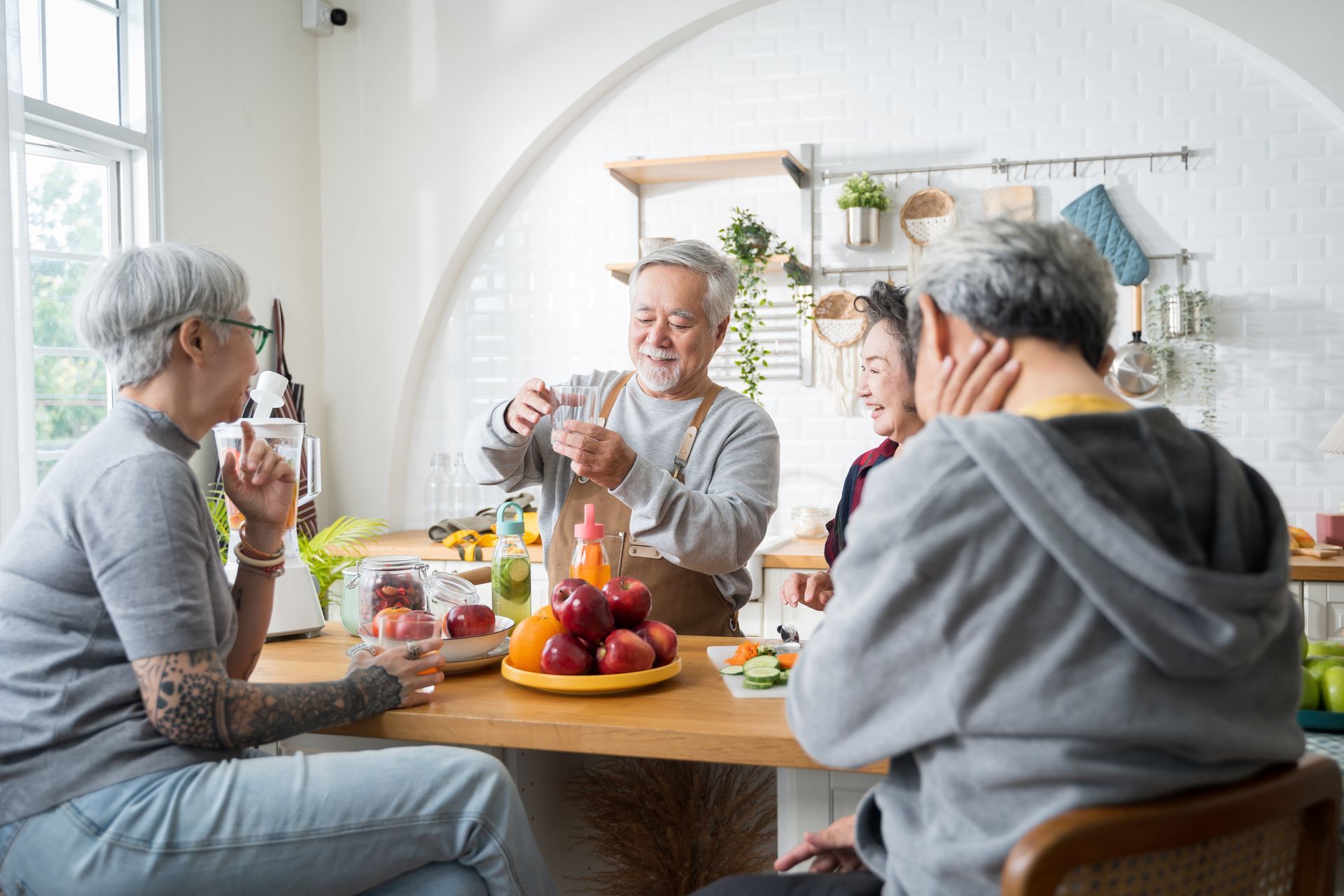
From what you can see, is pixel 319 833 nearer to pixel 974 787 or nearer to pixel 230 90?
pixel 974 787

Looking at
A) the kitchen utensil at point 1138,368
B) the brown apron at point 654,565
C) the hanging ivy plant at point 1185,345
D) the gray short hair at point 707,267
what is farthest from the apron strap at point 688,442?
the hanging ivy plant at point 1185,345

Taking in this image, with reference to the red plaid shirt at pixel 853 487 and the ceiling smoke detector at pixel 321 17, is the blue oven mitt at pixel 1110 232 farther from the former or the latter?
the ceiling smoke detector at pixel 321 17

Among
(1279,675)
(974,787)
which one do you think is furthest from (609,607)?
(1279,675)

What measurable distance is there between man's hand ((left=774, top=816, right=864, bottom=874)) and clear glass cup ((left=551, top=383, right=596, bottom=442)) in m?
1.16

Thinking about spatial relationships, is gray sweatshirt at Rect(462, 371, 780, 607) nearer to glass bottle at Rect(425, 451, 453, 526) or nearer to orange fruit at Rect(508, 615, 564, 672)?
orange fruit at Rect(508, 615, 564, 672)

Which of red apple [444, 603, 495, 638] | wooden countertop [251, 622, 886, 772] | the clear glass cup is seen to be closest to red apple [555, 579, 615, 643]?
wooden countertop [251, 622, 886, 772]

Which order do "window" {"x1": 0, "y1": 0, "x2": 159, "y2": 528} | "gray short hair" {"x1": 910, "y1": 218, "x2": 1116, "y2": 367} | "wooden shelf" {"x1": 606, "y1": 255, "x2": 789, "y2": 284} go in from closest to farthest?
"gray short hair" {"x1": 910, "y1": 218, "x2": 1116, "y2": 367} < "window" {"x1": 0, "y1": 0, "x2": 159, "y2": 528} < "wooden shelf" {"x1": 606, "y1": 255, "x2": 789, "y2": 284}

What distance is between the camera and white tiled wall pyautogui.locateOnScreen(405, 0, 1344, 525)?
412 cm

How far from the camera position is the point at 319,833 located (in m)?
1.52

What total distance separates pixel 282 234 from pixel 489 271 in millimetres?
920

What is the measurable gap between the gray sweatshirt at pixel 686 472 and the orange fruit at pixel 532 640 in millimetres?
469

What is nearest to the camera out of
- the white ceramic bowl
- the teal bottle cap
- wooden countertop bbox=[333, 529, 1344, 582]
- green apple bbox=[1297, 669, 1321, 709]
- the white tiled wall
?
green apple bbox=[1297, 669, 1321, 709]

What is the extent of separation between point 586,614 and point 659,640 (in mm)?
148

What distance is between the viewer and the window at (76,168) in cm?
358
